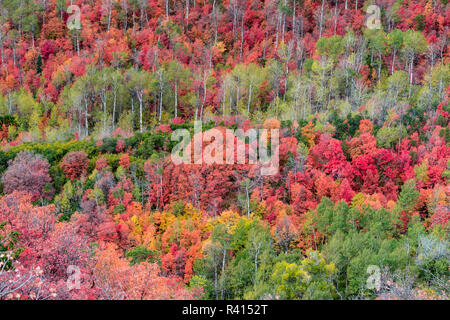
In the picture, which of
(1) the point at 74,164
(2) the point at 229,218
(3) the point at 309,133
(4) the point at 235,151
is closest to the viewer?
(2) the point at 229,218

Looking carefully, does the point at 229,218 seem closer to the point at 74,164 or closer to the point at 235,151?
the point at 235,151

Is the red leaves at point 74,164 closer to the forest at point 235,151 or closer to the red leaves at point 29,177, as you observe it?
the forest at point 235,151

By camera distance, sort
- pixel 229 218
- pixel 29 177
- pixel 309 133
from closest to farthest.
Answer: pixel 229 218, pixel 29 177, pixel 309 133

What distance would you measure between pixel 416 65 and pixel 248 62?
91.9ft

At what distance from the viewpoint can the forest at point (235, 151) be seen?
32875mm

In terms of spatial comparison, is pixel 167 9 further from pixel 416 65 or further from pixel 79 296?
pixel 79 296

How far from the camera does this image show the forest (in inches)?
1294

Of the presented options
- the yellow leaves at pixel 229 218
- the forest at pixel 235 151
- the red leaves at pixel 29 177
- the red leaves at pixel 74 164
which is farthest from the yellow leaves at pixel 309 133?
the red leaves at pixel 29 177

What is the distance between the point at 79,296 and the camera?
2336 centimetres

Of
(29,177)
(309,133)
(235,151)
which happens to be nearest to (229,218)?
(235,151)

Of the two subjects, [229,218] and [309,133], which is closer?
[229,218]

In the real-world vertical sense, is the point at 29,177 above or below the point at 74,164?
below

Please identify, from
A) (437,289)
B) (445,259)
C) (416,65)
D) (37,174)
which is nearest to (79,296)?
(437,289)

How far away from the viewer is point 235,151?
57031 millimetres
